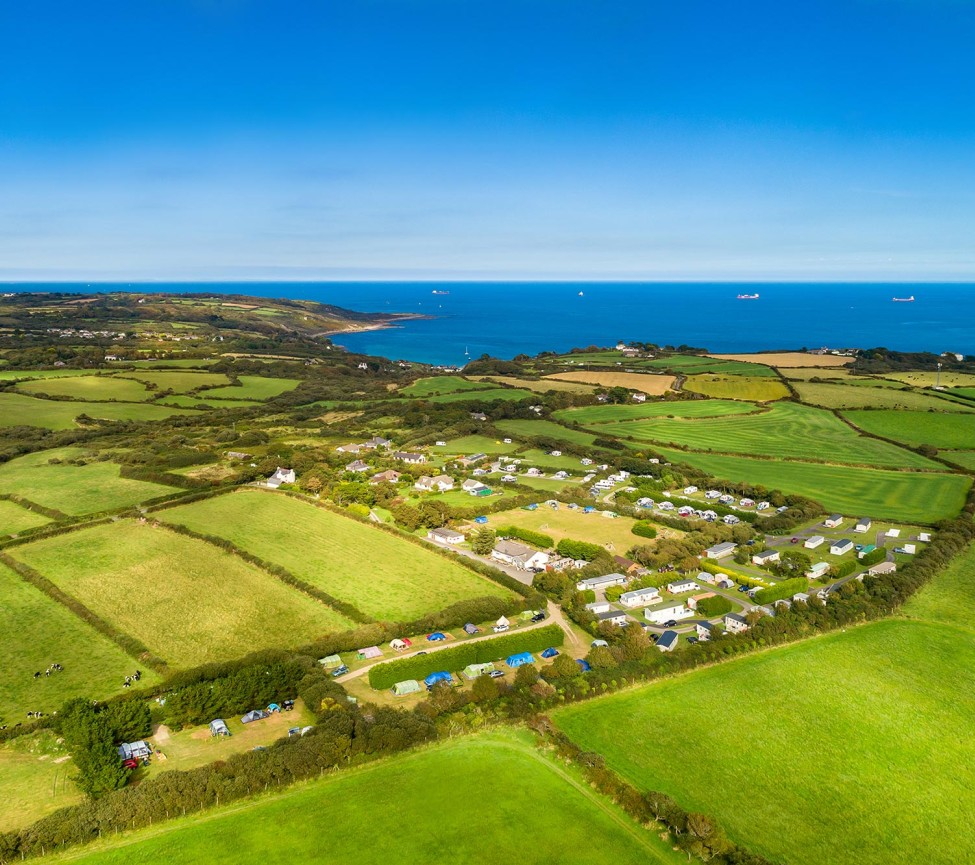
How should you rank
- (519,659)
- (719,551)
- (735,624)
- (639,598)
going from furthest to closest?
(719,551)
(639,598)
(735,624)
(519,659)

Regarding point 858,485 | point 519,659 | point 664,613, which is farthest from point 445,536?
point 858,485

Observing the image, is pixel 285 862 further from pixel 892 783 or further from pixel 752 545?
pixel 752 545

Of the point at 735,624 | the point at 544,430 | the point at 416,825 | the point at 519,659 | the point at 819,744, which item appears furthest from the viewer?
the point at 544,430

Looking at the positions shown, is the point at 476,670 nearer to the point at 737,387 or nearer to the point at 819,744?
the point at 819,744

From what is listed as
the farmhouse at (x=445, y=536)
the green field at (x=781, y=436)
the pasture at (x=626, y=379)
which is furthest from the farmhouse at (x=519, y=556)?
the pasture at (x=626, y=379)

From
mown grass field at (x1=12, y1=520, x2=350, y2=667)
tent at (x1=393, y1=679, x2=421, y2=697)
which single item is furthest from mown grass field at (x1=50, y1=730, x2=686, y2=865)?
mown grass field at (x1=12, y1=520, x2=350, y2=667)

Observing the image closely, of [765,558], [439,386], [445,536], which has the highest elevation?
[439,386]

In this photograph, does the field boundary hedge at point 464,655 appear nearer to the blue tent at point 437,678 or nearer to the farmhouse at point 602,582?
the blue tent at point 437,678
